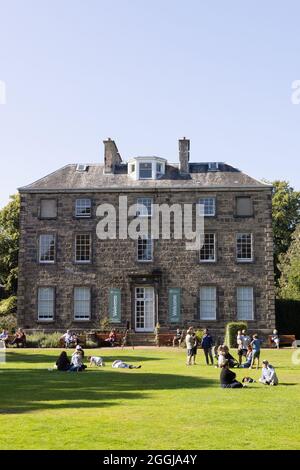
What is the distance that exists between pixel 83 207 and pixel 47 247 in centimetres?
348

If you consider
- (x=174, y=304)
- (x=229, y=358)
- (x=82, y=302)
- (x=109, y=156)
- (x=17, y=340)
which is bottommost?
(x=17, y=340)

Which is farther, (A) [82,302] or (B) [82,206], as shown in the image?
(B) [82,206]

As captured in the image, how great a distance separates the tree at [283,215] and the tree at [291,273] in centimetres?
521

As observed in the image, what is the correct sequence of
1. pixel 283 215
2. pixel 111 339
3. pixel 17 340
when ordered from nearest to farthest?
pixel 17 340, pixel 111 339, pixel 283 215

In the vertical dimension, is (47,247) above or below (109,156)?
below

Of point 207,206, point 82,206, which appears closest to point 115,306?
point 82,206

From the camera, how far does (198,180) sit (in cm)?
4147

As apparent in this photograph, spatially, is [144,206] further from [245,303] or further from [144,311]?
[245,303]

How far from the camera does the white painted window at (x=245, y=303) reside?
39562 mm

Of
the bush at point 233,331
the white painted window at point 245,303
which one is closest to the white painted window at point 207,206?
the white painted window at point 245,303

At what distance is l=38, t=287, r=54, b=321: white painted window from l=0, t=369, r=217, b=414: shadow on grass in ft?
57.4

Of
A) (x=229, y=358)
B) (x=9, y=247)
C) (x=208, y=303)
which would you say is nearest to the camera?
(x=229, y=358)

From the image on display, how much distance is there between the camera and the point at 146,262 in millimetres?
40375

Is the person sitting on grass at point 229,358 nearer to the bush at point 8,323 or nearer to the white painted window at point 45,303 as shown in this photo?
the white painted window at point 45,303
